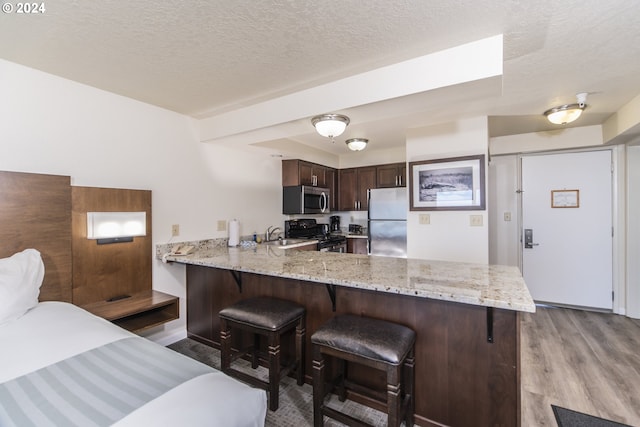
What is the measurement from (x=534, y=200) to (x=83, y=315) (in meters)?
4.94

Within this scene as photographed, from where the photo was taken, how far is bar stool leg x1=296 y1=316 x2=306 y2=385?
1944mm

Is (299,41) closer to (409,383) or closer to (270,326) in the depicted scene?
(270,326)

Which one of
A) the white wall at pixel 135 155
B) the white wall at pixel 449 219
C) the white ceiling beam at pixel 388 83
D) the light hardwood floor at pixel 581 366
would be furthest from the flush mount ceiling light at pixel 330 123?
the light hardwood floor at pixel 581 366

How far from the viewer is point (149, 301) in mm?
2275

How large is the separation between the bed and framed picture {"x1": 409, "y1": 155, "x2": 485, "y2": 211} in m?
2.69

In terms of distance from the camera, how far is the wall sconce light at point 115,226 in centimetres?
222

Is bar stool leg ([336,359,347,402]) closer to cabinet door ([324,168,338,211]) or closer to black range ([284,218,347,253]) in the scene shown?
black range ([284,218,347,253])

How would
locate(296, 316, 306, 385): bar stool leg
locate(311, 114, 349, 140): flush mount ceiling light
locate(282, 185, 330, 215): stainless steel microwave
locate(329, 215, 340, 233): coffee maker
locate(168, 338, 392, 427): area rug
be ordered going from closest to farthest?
1. locate(168, 338, 392, 427): area rug
2. locate(296, 316, 306, 385): bar stool leg
3. locate(311, 114, 349, 140): flush mount ceiling light
4. locate(282, 185, 330, 215): stainless steel microwave
5. locate(329, 215, 340, 233): coffee maker

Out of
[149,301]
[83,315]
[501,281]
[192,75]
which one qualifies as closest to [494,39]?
[501,281]

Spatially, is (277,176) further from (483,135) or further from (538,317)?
(538,317)

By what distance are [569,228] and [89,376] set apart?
16.4 feet

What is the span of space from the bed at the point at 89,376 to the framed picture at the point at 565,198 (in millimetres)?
4451

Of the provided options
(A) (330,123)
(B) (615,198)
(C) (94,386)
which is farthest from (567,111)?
(C) (94,386)

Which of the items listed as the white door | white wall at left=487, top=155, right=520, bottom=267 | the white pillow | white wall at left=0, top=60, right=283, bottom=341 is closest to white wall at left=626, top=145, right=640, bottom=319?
the white door
